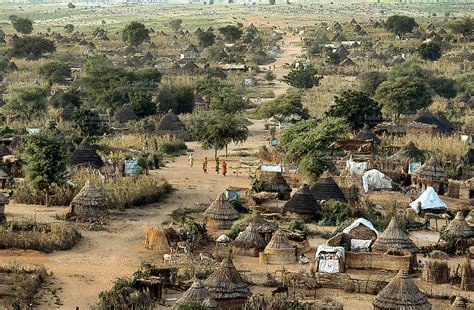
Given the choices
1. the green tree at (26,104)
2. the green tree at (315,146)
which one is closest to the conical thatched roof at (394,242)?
the green tree at (315,146)

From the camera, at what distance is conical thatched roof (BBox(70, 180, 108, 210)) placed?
2539 cm

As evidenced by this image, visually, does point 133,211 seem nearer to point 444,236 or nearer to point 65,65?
point 444,236

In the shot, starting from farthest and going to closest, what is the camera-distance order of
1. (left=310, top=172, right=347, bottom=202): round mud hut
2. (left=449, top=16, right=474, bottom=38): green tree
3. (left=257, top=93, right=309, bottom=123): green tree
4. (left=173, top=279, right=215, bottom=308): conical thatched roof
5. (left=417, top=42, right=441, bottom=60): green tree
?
(left=449, top=16, right=474, bottom=38): green tree
(left=417, top=42, right=441, bottom=60): green tree
(left=257, top=93, right=309, bottom=123): green tree
(left=310, top=172, right=347, bottom=202): round mud hut
(left=173, top=279, right=215, bottom=308): conical thatched roof

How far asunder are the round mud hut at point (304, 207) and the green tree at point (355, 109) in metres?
12.6

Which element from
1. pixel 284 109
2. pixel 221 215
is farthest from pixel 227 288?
pixel 284 109

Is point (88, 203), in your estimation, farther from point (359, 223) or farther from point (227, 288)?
point (227, 288)

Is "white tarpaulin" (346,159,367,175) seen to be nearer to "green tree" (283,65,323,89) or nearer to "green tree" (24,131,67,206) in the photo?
"green tree" (24,131,67,206)

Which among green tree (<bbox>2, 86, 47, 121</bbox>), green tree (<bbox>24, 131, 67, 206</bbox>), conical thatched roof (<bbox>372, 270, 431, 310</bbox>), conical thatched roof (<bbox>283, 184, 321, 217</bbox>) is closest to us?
conical thatched roof (<bbox>372, 270, 431, 310</bbox>)

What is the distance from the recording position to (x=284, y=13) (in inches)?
5335

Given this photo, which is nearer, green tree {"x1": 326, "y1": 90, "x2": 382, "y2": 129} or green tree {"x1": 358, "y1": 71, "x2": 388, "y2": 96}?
green tree {"x1": 326, "y1": 90, "x2": 382, "y2": 129}

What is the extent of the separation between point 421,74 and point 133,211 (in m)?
29.0

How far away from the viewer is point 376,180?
30109 mm

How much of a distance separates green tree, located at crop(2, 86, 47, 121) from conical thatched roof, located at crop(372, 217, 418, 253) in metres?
24.1

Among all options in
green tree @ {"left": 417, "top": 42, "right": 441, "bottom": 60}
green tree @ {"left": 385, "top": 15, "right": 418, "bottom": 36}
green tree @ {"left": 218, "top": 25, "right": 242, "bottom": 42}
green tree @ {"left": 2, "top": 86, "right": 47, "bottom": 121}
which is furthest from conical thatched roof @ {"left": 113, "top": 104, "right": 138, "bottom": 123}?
green tree @ {"left": 385, "top": 15, "right": 418, "bottom": 36}
